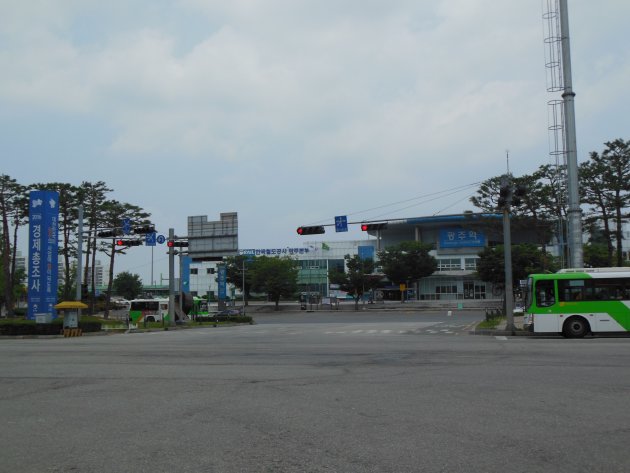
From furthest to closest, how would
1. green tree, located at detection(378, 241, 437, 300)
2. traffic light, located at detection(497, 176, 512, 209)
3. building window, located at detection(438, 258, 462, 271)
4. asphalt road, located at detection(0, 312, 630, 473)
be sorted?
Answer: building window, located at detection(438, 258, 462, 271), green tree, located at detection(378, 241, 437, 300), traffic light, located at detection(497, 176, 512, 209), asphalt road, located at detection(0, 312, 630, 473)

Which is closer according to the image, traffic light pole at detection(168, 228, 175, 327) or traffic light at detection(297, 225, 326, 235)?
traffic light at detection(297, 225, 326, 235)

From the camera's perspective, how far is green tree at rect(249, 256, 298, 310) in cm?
8375

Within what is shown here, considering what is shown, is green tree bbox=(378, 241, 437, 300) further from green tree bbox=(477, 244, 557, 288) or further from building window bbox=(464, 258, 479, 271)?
green tree bbox=(477, 244, 557, 288)

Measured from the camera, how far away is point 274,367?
43.3 feet

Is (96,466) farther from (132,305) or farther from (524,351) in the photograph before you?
(132,305)

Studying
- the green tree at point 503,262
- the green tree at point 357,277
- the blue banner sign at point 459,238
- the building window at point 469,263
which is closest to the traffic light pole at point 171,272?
the green tree at point 503,262

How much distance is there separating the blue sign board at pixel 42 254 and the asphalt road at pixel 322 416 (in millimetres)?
23426

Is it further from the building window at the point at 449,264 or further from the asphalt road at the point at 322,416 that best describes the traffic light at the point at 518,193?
the building window at the point at 449,264

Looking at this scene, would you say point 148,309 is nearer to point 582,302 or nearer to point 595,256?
point 582,302

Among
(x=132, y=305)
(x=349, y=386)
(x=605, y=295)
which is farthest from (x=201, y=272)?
(x=349, y=386)

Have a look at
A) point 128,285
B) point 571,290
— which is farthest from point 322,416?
point 128,285

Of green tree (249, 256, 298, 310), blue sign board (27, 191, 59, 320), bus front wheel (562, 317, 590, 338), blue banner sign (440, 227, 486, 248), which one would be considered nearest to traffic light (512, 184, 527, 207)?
bus front wheel (562, 317, 590, 338)

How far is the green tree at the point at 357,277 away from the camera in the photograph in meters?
83.9

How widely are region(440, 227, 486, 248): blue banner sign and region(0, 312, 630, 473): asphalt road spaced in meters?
83.0
